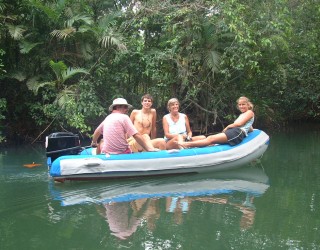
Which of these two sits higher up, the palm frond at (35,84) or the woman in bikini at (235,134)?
the palm frond at (35,84)

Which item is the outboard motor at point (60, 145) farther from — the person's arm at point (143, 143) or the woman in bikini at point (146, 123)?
the person's arm at point (143, 143)

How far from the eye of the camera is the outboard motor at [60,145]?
19.9ft

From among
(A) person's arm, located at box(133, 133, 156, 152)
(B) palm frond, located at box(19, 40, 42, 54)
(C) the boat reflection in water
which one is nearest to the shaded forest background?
(B) palm frond, located at box(19, 40, 42, 54)

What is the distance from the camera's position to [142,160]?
19.6 ft

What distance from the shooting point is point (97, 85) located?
10.3 m

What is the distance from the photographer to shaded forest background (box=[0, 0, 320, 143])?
9.30 meters

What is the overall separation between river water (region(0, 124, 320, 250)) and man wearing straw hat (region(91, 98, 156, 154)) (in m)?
0.48

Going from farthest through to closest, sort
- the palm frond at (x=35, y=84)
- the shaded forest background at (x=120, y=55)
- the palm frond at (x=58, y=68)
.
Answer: the shaded forest background at (x=120, y=55) → the palm frond at (x=35, y=84) → the palm frond at (x=58, y=68)

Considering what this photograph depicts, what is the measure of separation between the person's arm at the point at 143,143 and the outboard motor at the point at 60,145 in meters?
1.05

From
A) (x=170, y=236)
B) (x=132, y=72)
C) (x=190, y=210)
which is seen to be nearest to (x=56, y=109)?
(x=132, y=72)

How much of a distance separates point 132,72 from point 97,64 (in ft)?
Answer: 3.22

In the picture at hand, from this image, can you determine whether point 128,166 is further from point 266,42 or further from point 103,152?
point 266,42

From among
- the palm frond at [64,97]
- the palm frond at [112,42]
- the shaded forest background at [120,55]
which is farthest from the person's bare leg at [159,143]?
the palm frond at [112,42]

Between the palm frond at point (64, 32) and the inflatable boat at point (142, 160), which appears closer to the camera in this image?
the inflatable boat at point (142, 160)
